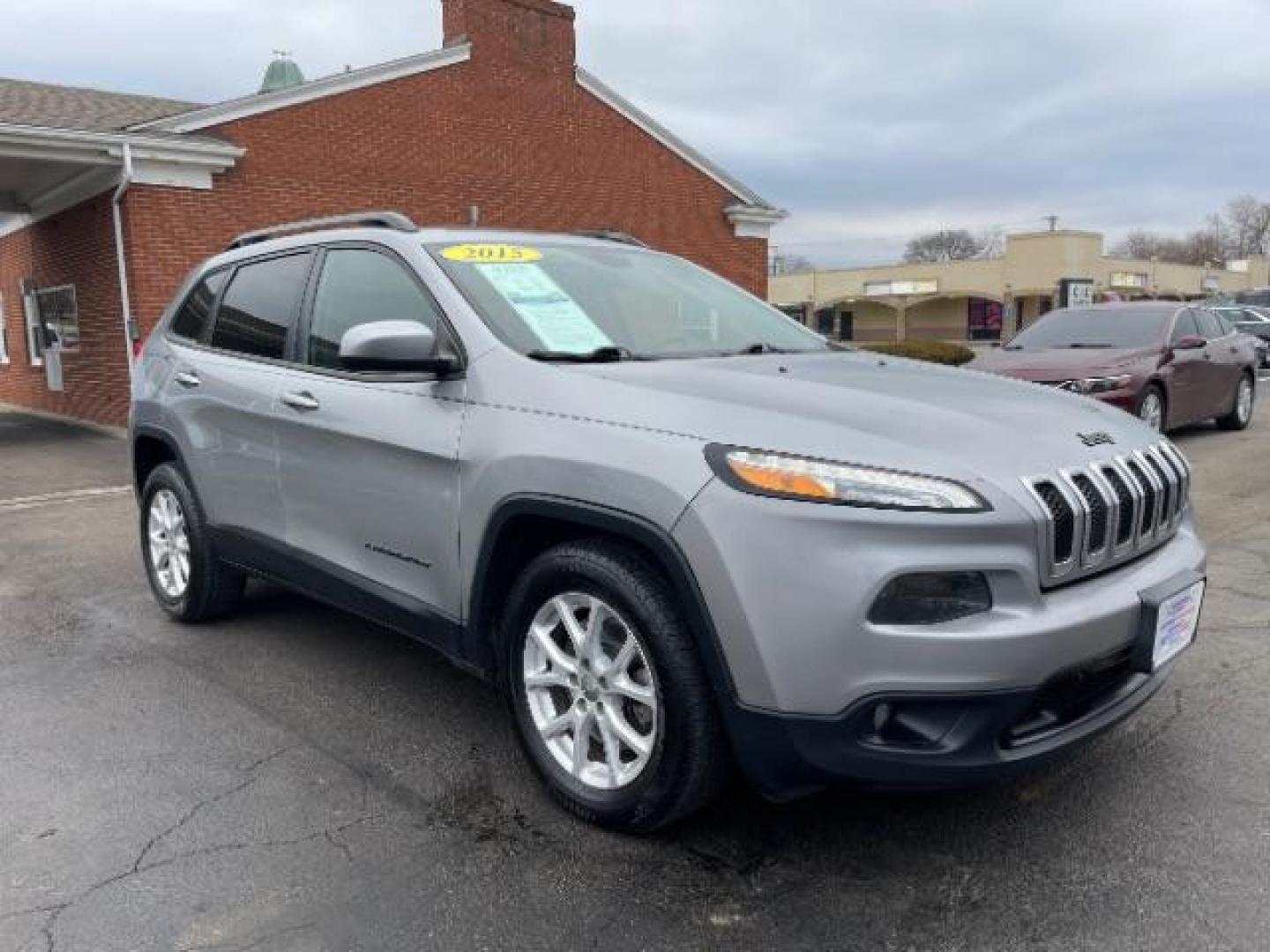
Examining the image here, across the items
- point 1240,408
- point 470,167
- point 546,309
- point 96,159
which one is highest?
point 470,167

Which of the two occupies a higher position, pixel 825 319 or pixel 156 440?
pixel 156 440

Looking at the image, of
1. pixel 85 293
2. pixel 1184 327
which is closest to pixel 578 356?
pixel 1184 327

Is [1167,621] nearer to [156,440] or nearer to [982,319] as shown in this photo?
[156,440]

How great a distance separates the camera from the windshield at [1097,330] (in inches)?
397

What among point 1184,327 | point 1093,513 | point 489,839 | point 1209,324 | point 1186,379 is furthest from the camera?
point 1209,324

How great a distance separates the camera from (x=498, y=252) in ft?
12.0

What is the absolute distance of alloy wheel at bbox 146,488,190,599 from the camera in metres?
4.88

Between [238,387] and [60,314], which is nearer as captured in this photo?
[238,387]

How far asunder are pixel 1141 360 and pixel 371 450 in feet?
27.4

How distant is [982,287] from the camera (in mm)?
53219

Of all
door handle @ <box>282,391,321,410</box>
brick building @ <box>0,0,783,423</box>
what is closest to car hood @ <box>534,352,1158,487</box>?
door handle @ <box>282,391,321,410</box>

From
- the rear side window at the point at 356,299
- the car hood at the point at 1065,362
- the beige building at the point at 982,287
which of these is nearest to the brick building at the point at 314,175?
the car hood at the point at 1065,362

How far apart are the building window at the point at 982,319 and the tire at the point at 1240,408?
4606cm

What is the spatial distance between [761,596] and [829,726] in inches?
13.3
